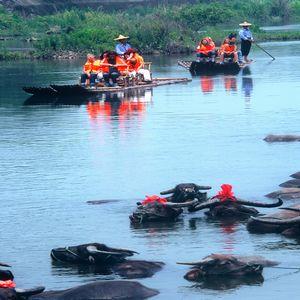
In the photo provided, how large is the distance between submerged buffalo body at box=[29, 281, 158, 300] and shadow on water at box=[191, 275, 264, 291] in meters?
0.75

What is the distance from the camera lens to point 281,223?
15.5 metres

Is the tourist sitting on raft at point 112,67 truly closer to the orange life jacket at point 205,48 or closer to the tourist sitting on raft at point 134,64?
the tourist sitting on raft at point 134,64

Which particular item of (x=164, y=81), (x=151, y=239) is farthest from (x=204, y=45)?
(x=151, y=239)

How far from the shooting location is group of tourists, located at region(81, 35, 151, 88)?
36406 mm

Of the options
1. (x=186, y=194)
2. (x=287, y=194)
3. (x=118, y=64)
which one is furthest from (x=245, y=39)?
(x=186, y=194)

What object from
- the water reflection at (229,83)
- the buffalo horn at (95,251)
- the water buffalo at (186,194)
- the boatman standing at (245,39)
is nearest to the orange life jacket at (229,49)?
the water reflection at (229,83)

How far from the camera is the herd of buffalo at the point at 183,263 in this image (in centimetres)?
1302

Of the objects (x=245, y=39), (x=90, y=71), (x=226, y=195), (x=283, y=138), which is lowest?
(x=283, y=138)

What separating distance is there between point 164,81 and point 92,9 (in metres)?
44.2

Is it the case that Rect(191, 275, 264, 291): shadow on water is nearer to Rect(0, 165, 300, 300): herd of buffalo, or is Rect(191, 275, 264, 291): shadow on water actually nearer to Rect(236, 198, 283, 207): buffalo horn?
Rect(0, 165, 300, 300): herd of buffalo

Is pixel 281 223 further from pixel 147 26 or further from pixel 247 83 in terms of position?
pixel 147 26

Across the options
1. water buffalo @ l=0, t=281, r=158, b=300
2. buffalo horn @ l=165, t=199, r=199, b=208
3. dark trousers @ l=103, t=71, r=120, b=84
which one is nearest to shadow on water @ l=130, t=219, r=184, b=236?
buffalo horn @ l=165, t=199, r=199, b=208

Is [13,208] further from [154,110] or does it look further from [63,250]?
[154,110]

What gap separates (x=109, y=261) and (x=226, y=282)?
1.39 meters
